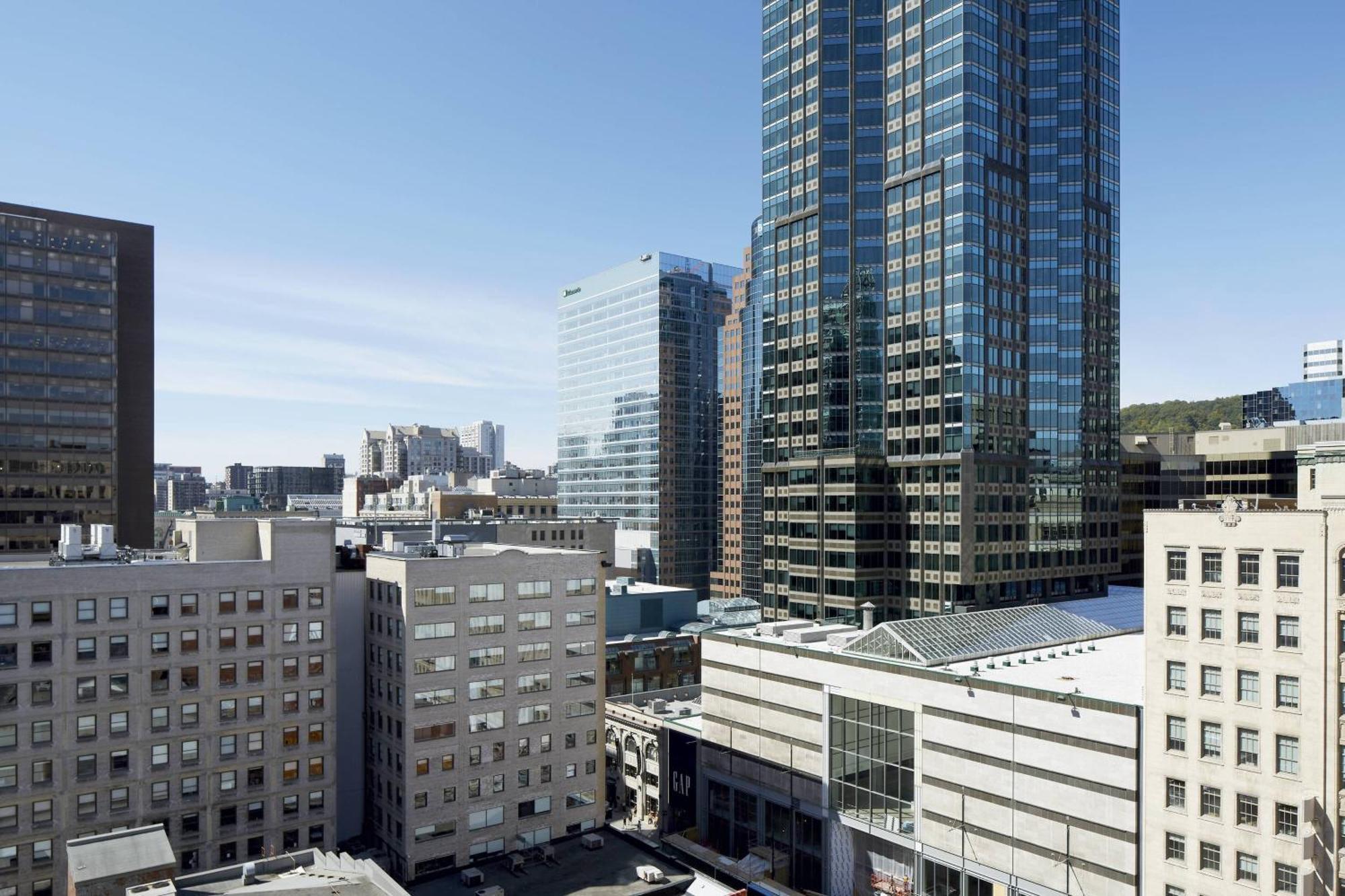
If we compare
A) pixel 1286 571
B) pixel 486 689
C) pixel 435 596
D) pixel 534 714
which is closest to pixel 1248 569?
pixel 1286 571

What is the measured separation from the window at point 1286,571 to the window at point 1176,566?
6206 millimetres

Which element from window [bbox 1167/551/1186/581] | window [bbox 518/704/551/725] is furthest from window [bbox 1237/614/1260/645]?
window [bbox 518/704/551/725]

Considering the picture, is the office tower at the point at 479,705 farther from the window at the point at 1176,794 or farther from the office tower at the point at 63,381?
the office tower at the point at 63,381

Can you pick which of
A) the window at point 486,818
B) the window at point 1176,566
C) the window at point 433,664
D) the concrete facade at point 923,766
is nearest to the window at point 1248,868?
the concrete facade at point 923,766

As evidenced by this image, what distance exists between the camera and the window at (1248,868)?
201 feet

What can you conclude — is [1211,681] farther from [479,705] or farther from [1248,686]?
[479,705]

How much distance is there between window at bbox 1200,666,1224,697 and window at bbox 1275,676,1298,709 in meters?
3.37

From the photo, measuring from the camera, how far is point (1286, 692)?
6097cm

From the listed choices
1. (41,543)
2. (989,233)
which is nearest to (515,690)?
(989,233)

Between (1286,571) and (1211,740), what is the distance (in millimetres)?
13104

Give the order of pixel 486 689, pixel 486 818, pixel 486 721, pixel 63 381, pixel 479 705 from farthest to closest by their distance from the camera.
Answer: pixel 63 381 → pixel 486 689 → pixel 486 721 → pixel 479 705 → pixel 486 818

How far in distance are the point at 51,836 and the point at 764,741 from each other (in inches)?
2487

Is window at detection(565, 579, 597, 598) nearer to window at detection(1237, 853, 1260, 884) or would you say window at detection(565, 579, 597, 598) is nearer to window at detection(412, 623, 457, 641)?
window at detection(412, 623, 457, 641)

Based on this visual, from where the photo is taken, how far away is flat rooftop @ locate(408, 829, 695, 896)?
234ft
